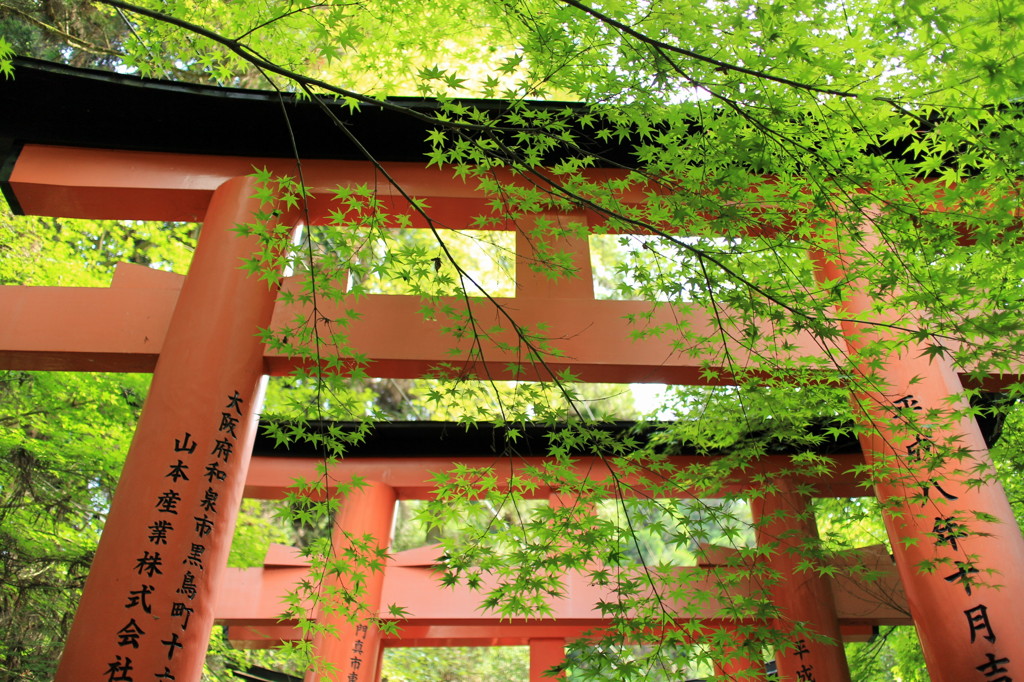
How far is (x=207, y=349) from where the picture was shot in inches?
181

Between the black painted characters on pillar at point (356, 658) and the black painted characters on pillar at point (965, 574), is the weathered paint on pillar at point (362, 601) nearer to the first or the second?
the black painted characters on pillar at point (356, 658)

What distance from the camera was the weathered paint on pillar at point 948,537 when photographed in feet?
14.1

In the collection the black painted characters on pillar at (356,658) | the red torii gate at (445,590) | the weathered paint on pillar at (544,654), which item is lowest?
the black painted characters on pillar at (356,658)

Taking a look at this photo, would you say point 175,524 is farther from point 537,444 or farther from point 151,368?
point 537,444

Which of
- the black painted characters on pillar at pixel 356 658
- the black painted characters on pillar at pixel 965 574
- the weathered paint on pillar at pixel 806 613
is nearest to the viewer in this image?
the black painted characters on pillar at pixel 965 574

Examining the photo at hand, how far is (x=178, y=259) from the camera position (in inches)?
389

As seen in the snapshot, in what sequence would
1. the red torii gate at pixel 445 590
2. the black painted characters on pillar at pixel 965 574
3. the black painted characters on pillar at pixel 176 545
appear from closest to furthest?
the black painted characters on pillar at pixel 176 545 → the black painted characters on pillar at pixel 965 574 → the red torii gate at pixel 445 590

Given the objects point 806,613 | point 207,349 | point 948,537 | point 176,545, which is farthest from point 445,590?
point 948,537

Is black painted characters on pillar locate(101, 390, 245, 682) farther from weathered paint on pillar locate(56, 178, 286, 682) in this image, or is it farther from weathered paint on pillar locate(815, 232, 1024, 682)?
weathered paint on pillar locate(815, 232, 1024, 682)

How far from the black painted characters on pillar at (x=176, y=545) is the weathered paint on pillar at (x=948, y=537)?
3807mm

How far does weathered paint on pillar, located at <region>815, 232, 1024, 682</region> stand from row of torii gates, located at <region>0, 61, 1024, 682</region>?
13 mm

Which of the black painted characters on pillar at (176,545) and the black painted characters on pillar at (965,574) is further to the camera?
the black painted characters on pillar at (965,574)

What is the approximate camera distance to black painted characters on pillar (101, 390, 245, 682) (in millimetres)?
3834

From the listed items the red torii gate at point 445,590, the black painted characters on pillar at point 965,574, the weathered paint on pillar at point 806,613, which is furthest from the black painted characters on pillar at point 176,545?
the weathered paint on pillar at point 806,613
